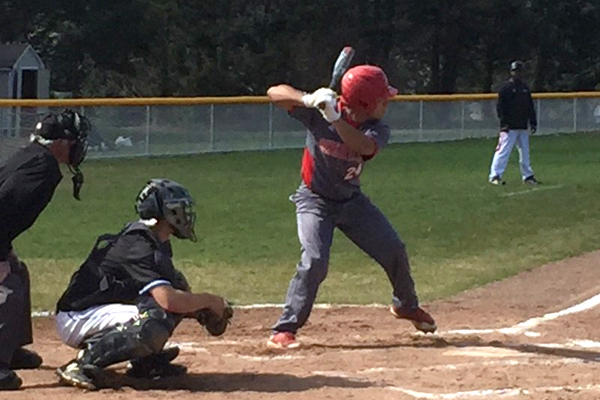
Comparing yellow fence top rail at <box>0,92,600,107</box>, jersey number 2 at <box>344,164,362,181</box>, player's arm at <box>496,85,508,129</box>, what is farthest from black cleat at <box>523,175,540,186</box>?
jersey number 2 at <box>344,164,362,181</box>

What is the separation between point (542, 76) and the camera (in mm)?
49312

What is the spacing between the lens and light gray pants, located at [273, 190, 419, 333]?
24.9 feet

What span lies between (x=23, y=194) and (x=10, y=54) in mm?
29750

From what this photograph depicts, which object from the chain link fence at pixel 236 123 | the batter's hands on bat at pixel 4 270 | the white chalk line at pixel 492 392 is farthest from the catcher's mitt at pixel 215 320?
the chain link fence at pixel 236 123

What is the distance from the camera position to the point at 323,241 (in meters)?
7.64

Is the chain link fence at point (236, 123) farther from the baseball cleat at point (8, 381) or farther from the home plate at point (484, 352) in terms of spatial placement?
the baseball cleat at point (8, 381)

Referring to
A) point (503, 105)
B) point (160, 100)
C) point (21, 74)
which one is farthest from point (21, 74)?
point (503, 105)

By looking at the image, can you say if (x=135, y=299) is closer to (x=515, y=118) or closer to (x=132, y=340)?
(x=132, y=340)

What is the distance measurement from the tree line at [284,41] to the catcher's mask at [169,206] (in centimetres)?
3163

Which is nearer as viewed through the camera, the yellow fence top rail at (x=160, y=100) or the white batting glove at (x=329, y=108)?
the white batting glove at (x=329, y=108)

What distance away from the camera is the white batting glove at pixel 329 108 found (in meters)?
7.11

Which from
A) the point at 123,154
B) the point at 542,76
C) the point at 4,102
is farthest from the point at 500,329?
the point at 542,76

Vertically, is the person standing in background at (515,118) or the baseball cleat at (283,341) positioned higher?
the person standing in background at (515,118)

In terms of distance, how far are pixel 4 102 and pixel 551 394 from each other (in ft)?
52.4
